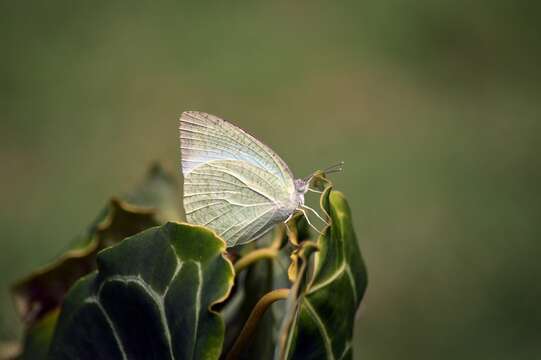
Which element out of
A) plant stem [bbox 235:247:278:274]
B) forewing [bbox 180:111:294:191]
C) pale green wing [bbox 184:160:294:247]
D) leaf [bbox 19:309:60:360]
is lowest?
leaf [bbox 19:309:60:360]

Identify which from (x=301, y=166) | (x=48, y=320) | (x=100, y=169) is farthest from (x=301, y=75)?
(x=48, y=320)

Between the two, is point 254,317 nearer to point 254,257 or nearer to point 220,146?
point 254,257

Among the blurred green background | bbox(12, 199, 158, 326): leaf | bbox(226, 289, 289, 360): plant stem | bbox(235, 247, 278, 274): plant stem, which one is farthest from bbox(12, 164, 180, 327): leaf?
the blurred green background

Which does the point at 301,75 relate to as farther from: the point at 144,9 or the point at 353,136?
the point at 144,9

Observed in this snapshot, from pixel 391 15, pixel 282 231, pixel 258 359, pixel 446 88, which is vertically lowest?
pixel 258 359

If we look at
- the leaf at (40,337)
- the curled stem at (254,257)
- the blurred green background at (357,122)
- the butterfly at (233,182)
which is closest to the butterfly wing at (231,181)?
the butterfly at (233,182)

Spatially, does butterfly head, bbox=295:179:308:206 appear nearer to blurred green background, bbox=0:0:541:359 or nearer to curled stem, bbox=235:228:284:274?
curled stem, bbox=235:228:284:274
